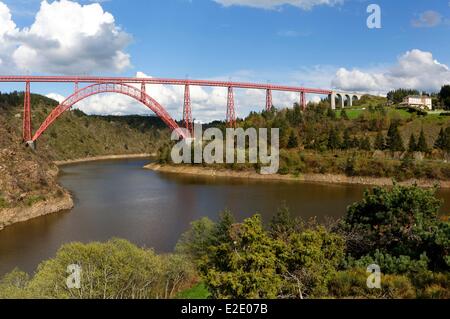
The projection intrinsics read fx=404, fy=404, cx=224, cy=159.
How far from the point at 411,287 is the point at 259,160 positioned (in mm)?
40077

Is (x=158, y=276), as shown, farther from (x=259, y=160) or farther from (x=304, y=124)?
(x=304, y=124)

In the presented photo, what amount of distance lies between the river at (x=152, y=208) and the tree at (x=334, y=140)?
30.2 ft

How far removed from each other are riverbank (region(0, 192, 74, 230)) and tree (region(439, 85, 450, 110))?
52.3 metres

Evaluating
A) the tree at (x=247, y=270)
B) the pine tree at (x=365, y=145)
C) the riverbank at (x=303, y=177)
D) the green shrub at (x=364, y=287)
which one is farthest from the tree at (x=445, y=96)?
the tree at (x=247, y=270)

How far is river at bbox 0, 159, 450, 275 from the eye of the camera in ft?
63.7

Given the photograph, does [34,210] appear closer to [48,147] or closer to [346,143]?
[346,143]

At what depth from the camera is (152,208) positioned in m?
28.0

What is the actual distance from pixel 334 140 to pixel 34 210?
112 ft

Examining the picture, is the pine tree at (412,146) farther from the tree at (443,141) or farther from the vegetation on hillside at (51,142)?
the vegetation on hillside at (51,142)

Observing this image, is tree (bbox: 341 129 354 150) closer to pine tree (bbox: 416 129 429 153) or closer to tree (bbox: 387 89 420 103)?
pine tree (bbox: 416 129 429 153)

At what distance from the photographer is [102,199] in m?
32.4

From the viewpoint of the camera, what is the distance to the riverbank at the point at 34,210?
23547 millimetres

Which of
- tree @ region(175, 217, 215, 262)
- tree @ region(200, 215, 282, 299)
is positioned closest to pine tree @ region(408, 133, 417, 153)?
tree @ region(175, 217, 215, 262)
